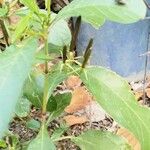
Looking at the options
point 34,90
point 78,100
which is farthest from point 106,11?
point 78,100

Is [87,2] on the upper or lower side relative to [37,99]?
upper

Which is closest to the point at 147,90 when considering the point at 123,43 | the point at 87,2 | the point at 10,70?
the point at 123,43

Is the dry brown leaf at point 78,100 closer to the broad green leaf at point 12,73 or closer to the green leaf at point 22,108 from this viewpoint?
the green leaf at point 22,108

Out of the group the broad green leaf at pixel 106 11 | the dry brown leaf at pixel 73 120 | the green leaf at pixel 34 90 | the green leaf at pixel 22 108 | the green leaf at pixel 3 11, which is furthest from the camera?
the dry brown leaf at pixel 73 120

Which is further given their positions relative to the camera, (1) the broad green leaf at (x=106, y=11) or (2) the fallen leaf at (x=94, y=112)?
(2) the fallen leaf at (x=94, y=112)

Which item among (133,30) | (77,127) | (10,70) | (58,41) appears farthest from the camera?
(133,30)

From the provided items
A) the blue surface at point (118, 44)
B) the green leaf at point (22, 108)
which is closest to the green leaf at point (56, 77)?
the green leaf at point (22, 108)

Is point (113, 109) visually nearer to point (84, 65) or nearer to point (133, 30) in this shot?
point (84, 65)
